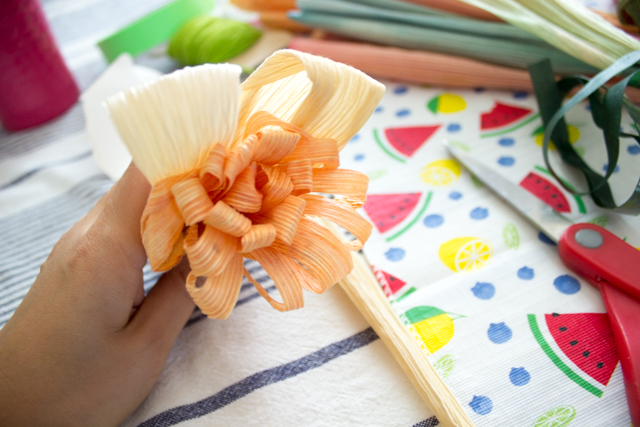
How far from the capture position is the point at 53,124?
Answer: 31.0 inches

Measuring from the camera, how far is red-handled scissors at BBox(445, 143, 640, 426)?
376 mm

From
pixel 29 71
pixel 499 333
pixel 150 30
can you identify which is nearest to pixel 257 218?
pixel 499 333

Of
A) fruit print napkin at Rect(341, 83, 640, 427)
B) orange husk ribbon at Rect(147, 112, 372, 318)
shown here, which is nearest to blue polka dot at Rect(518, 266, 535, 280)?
fruit print napkin at Rect(341, 83, 640, 427)

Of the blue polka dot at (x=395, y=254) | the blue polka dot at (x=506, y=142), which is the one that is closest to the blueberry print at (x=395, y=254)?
the blue polka dot at (x=395, y=254)

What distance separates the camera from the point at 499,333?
0.43 metres

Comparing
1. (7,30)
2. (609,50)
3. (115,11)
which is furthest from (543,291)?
(115,11)

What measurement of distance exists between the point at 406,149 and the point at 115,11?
2.78 feet

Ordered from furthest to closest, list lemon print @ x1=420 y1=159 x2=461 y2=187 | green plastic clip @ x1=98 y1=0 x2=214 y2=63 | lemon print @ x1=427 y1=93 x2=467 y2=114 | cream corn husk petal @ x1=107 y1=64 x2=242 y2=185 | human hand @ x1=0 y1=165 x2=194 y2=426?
green plastic clip @ x1=98 y1=0 x2=214 y2=63 < lemon print @ x1=427 y1=93 x2=467 y2=114 < lemon print @ x1=420 y1=159 x2=461 y2=187 < human hand @ x1=0 y1=165 x2=194 y2=426 < cream corn husk petal @ x1=107 y1=64 x2=242 y2=185

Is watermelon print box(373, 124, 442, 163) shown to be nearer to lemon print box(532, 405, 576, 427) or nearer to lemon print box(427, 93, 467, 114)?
lemon print box(427, 93, 467, 114)

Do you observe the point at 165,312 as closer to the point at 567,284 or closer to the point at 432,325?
the point at 432,325

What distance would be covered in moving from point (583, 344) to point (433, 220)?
0.19 metres

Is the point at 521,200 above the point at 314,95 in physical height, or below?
below

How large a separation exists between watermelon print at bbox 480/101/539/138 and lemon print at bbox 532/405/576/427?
365 millimetres

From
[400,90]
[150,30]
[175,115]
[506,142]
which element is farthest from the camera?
[150,30]
